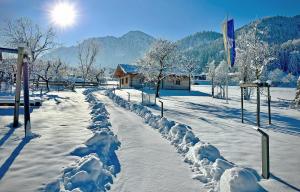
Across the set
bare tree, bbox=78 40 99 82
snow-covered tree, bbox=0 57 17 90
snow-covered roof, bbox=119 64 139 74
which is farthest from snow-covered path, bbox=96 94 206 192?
bare tree, bbox=78 40 99 82

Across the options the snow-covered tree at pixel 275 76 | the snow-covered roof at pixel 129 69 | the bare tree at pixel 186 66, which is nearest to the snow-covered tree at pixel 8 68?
the snow-covered roof at pixel 129 69

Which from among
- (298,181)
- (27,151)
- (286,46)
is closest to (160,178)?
(298,181)

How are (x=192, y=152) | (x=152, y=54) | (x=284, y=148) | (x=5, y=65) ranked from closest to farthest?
(x=192, y=152), (x=284, y=148), (x=152, y=54), (x=5, y=65)

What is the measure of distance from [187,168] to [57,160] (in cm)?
301

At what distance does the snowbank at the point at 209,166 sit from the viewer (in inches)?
193

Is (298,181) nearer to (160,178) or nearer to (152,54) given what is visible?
(160,178)

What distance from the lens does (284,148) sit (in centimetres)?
892

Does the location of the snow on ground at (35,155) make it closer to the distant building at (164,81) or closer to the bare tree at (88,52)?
the distant building at (164,81)

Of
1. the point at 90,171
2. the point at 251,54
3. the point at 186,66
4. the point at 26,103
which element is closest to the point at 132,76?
the point at 186,66

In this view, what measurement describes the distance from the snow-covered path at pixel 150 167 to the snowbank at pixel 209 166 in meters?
0.22

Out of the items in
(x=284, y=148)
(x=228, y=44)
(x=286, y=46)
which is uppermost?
(x=286, y=46)

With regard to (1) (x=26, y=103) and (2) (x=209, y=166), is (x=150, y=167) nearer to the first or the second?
(2) (x=209, y=166)

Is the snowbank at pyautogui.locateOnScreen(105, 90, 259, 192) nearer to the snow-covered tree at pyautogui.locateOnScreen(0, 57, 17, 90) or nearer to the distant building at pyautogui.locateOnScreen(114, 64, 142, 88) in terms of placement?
the distant building at pyautogui.locateOnScreen(114, 64, 142, 88)

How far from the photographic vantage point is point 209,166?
244 inches
